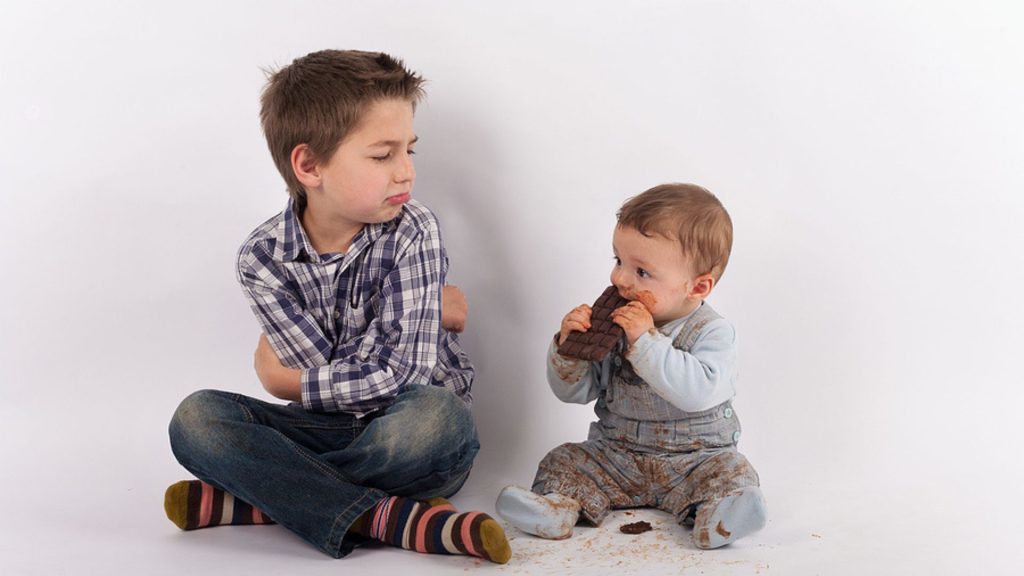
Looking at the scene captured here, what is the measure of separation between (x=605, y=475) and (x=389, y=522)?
49 cm

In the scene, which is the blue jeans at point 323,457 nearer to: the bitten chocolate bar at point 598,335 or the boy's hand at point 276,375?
the boy's hand at point 276,375

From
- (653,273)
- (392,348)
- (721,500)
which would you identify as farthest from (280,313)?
(721,500)

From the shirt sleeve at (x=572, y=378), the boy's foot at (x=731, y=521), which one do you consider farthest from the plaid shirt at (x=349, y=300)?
the boy's foot at (x=731, y=521)

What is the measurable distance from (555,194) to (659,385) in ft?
2.06

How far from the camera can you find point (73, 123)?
121 inches

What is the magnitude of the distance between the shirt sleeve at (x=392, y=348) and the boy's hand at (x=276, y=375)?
0.14 ft

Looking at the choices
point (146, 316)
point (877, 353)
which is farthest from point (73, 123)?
point (877, 353)

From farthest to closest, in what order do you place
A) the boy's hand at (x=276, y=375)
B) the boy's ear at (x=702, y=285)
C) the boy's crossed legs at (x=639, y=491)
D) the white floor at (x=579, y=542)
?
1. the boy's hand at (x=276, y=375)
2. the boy's ear at (x=702, y=285)
3. the boy's crossed legs at (x=639, y=491)
4. the white floor at (x=579, y=542)

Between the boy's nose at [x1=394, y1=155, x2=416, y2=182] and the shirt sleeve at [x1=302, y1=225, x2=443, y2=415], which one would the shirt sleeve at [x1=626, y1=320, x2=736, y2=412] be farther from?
the boy's nose at [x1=394, y1=155, x2=416, y2=182]

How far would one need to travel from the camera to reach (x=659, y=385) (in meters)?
2.46

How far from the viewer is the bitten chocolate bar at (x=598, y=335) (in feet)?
8.21

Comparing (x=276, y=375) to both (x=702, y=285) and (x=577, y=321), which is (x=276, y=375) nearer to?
(x=577, y=321)

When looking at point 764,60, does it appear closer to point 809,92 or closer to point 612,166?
point 809,92

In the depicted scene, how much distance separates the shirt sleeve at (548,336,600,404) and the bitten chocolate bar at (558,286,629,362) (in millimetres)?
31
